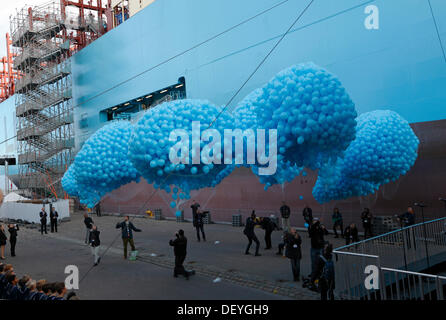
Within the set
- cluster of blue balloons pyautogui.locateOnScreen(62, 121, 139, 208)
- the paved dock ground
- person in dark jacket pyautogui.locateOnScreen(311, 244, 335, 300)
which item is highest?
cluster of blue balloons pyautogui.locateOnScreen(62, 121, 139, 208)

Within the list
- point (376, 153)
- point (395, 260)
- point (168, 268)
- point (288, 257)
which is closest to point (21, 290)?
point (168, 268)

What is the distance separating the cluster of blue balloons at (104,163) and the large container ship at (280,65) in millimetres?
4614

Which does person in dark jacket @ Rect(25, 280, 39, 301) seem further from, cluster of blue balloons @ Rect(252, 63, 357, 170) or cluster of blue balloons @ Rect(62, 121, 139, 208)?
cluster of blue balloons @ Rect(252, 63, 357, 170)

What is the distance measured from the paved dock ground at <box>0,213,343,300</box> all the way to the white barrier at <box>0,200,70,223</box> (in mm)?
7429

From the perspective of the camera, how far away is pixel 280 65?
18.2 meters

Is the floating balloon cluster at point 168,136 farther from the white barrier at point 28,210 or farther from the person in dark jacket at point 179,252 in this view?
the white barrier at point 28,210

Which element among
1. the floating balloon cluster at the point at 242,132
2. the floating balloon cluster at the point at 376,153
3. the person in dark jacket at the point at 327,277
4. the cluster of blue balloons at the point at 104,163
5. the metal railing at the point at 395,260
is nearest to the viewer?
the metal railing at the point at 395,260

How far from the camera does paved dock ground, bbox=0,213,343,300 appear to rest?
8078 millimetres

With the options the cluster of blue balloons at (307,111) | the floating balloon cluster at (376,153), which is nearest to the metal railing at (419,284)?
the cluster of blue balloons at (307,111)

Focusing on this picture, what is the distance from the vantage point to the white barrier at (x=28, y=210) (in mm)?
24380

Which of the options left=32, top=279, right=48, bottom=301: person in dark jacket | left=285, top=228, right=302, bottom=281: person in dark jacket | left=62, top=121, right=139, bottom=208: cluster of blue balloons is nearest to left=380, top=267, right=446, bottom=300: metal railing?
left=285, top=228, right=302, bottom=281: person in dark jacket

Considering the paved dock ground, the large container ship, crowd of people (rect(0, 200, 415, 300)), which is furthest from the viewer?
the large container ship
